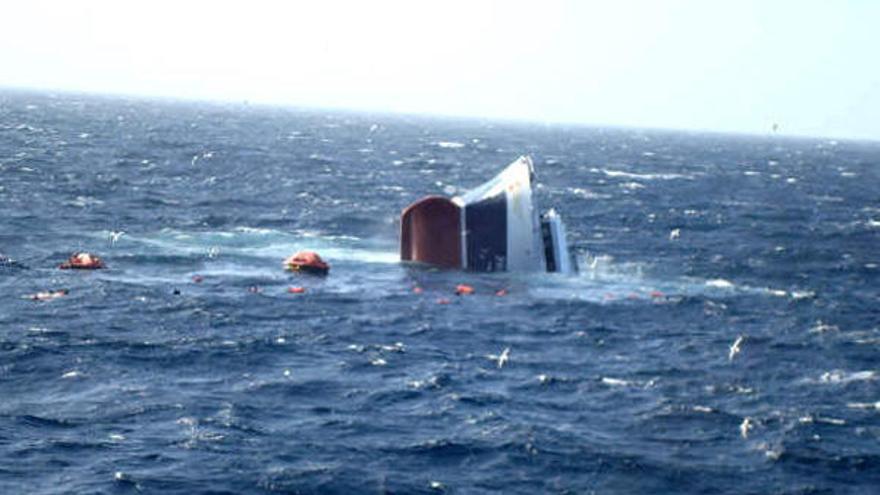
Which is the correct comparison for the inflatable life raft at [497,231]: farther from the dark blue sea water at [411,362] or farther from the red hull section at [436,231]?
the dark blue sea water at [411,362]

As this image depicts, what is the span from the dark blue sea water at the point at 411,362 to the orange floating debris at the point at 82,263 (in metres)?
1.14

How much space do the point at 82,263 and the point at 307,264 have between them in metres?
13.2

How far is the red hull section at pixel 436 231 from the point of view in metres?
71.2

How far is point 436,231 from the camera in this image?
72062 millimetres

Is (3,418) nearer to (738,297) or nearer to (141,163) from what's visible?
(738,297)

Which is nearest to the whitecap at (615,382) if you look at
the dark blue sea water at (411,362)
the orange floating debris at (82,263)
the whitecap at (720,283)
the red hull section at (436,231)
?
the dark blue sea water at (411,362)

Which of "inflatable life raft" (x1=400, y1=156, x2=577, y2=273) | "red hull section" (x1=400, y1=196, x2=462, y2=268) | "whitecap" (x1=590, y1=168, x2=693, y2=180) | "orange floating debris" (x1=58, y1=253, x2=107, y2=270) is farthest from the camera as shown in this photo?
"whitecap" (x1=590, y1=168, x2=693, y2=180)

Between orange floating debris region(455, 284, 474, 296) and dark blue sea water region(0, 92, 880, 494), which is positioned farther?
orange floating debris region(455, 284, 474, 296)

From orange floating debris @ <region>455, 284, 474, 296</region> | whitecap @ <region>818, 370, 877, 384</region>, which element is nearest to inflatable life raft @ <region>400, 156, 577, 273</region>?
orange floating debris @ <region>455, 284, 474, 296</region>

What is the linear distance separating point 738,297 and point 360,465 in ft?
125

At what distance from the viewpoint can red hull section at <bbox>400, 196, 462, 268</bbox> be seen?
7125cm

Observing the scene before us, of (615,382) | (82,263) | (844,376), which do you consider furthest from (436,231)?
(844,376)

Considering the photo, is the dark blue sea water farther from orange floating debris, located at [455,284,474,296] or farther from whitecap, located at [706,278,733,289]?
orange floating debris, located at [455,284,474,296]

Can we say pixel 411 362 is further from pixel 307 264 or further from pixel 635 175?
pixel 635 175
